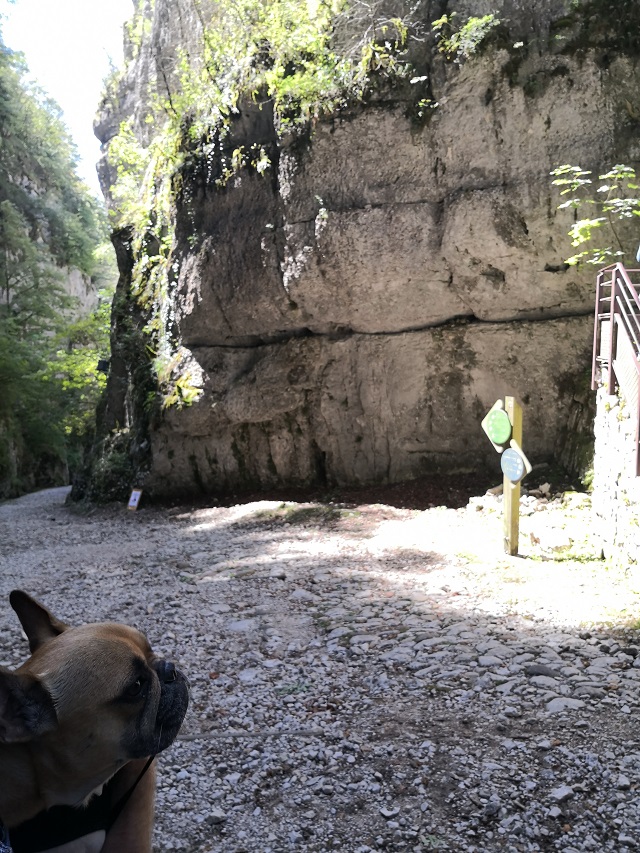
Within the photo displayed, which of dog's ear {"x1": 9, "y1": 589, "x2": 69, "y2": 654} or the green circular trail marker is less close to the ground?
the green circular trail marker

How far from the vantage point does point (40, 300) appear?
24.0 meters

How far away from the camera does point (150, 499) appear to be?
535 inches

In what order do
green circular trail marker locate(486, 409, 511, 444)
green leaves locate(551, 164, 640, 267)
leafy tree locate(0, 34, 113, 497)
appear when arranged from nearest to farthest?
green circular trail marker locate(486, 409, 511, 444) → green leaves locate(551, 164, 640, 267) → leafy tree locate(0, 34, 113, 497)

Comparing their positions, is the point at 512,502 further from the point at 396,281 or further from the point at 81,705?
the point at 81,705

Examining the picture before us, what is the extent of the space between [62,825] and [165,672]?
1.66ft

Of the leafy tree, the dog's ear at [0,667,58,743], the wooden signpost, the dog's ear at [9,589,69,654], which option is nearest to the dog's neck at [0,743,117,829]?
the dog's ear at [0,667,58,743]

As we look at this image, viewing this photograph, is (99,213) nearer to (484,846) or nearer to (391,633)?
(391,633)

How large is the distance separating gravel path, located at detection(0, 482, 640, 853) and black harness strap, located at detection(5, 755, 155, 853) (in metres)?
1.35

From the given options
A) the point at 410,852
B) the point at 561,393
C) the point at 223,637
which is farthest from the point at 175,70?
the point at 410,852

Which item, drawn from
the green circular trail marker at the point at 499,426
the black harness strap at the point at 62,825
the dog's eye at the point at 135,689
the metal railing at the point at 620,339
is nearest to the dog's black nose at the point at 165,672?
the dog's eye at the point at 135,689

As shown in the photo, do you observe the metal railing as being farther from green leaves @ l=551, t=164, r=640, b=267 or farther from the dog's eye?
the dog's eye

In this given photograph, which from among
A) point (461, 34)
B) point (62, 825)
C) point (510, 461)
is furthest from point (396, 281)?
point (62, 825)

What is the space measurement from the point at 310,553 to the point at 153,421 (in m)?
6.61

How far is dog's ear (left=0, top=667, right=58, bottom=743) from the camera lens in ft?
5.36
